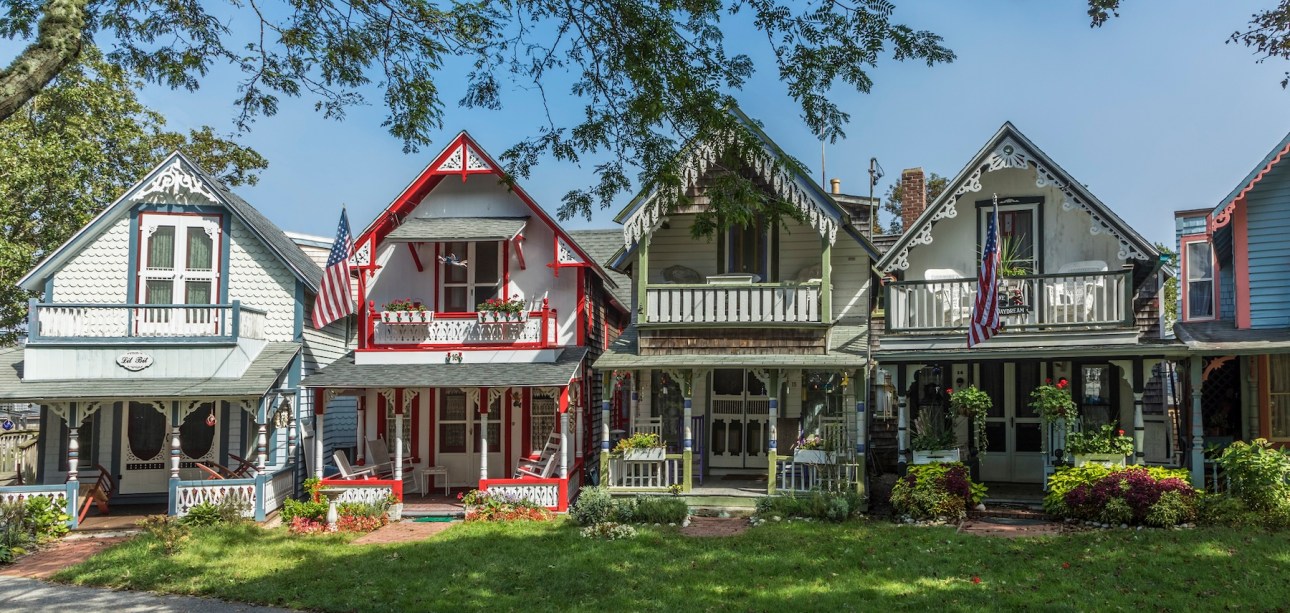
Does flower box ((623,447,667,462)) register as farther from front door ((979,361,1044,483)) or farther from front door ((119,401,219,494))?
front door ((119,401,219,494))

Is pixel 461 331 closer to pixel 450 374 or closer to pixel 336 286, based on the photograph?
pixel 450 374

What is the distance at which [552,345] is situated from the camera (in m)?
18.4

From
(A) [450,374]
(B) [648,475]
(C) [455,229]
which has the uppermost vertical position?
(C) [455,229]

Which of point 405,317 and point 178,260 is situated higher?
point 178,260

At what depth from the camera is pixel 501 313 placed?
18.3 metres

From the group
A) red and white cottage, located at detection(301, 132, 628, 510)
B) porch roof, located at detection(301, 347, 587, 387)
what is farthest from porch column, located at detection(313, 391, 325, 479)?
porch roof, located at detection(301, 347, 587, 387)

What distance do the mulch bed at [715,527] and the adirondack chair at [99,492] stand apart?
36.1 ft

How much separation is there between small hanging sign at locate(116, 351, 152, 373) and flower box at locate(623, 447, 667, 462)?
9.39m

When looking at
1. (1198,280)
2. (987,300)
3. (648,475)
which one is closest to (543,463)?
(648,475)

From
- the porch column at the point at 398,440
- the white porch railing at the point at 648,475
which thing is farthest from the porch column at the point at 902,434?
the porch column at the point at 398,440

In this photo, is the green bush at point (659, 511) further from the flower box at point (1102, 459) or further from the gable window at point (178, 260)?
the gable window at point (178, 260)

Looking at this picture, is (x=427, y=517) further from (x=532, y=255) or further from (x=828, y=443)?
(x=828, y=443)

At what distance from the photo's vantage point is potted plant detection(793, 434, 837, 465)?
52.8ft

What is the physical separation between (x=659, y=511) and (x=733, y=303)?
13.6 feet
